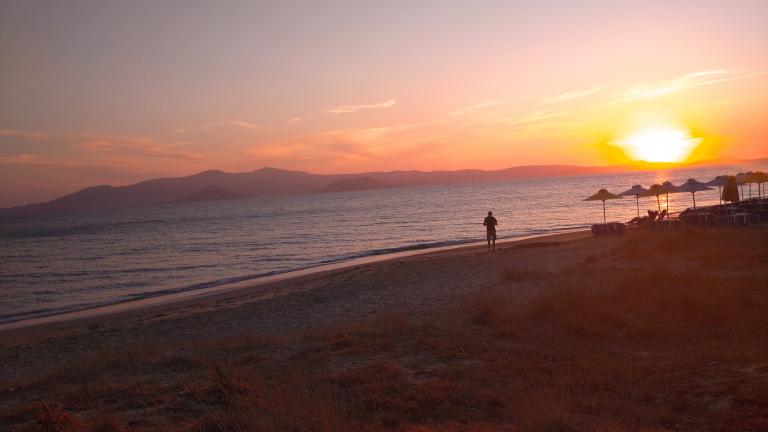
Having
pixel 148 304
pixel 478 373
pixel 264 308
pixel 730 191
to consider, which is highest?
pixel 730 191

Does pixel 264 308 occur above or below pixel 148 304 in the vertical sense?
above

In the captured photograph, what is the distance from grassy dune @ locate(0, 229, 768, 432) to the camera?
516 centimetres

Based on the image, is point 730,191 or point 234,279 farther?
point 234,279

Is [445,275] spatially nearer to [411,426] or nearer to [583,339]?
[583,339]

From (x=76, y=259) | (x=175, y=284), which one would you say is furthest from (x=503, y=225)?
(x=76, y=259)

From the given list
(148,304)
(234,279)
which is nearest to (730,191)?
(234,279)

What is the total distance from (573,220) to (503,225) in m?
6.05

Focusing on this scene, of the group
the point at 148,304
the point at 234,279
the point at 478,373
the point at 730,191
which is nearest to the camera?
the point at 478,373

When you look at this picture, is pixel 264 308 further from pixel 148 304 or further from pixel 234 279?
pixel 234 279

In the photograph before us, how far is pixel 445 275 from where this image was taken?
1752cm

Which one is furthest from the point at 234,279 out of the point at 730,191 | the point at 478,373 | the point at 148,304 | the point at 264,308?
the point at 730,191

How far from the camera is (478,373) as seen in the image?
6770 millimetres

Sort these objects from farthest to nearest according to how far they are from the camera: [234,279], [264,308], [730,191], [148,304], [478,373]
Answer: [234,279] → [730,191] → [148,304] → [264,308] → [478,373]

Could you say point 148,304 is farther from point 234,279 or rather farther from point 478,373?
point 478,373
